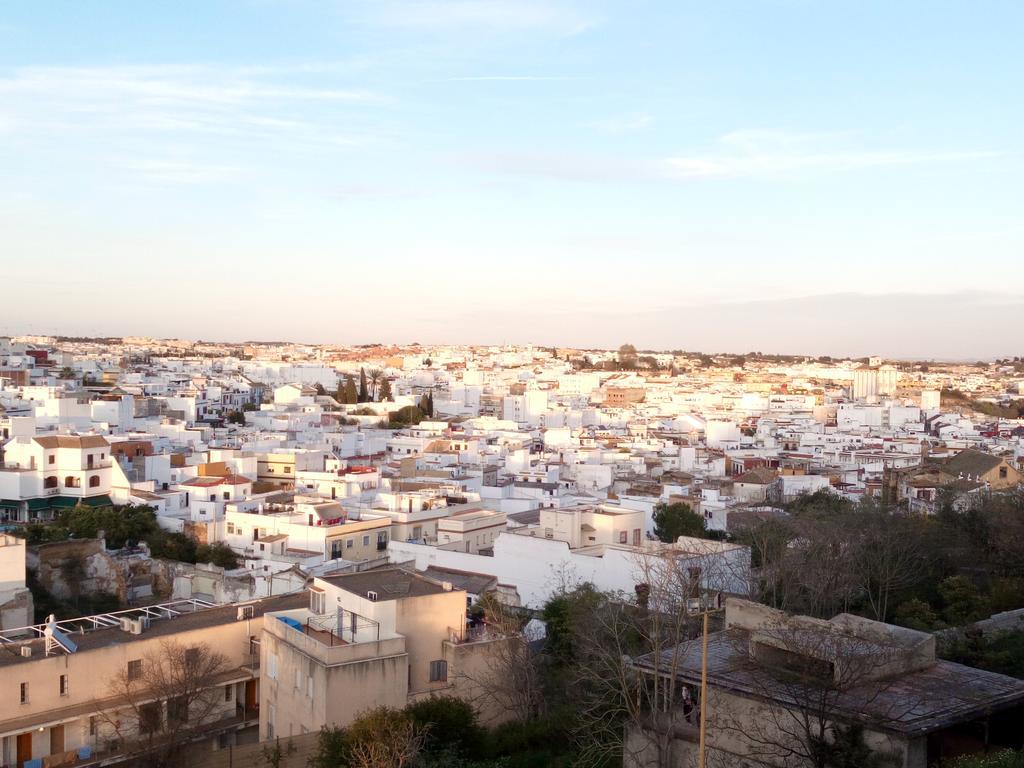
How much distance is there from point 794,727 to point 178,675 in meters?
7.75

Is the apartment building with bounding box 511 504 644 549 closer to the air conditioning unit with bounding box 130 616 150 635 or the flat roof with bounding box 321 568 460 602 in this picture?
the flat roof with bounding box 321 568 460 602

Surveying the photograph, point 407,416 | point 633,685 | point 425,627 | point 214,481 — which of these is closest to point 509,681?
point 425,627

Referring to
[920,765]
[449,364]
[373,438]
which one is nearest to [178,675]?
[920,765]

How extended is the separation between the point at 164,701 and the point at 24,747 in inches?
62.6

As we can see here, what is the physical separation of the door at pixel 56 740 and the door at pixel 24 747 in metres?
0.26

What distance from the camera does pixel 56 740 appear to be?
39.3 ft

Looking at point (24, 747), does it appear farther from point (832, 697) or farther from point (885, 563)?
point (885, 563)

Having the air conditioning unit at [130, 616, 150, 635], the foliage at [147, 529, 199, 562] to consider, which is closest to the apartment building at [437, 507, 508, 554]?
the foliage at [147, 529, 199, 562]

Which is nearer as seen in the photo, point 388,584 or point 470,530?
point 388,584

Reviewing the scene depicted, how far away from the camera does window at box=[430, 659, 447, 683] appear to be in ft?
40.7

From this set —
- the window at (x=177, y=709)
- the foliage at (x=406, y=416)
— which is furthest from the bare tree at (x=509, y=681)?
the foliage at (x=406, y=416)

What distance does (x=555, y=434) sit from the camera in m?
45.2

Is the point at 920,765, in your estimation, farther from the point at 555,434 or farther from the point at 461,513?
the point at 555,434

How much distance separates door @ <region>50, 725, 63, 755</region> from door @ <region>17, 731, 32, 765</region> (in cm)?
26
